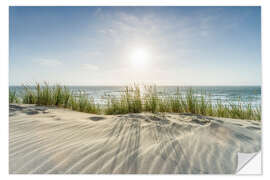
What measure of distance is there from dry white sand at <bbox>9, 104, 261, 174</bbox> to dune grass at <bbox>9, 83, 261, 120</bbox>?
111 centimetres

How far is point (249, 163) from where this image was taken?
1444 millimetres

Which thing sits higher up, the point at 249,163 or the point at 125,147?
the point at 125,147

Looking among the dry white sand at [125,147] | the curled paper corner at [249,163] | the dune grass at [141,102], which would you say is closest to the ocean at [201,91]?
the dune grass at [141,102]

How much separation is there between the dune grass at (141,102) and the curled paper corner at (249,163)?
1.42 meters

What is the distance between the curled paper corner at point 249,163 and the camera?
1.37m

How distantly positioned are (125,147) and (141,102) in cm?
170

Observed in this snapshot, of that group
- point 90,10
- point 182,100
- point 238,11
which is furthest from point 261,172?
point 90,10

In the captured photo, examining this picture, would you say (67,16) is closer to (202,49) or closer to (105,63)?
(105,63)

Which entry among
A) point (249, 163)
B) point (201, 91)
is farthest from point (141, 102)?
point (249, 163)

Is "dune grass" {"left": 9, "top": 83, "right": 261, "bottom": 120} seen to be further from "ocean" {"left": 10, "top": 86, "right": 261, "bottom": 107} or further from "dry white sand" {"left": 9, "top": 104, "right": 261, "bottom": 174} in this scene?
"dry white sand" {"left": 9, "top": 104, "right": 261, "bottom": 174}

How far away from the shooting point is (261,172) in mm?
1561

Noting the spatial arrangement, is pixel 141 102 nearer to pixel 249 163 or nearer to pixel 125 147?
pixel 125 147

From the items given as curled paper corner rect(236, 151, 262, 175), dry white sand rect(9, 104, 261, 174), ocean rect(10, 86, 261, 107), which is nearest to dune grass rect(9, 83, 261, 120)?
ocean rect(10, 86, 261, 107)

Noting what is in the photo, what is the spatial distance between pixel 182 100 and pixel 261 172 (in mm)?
1664
